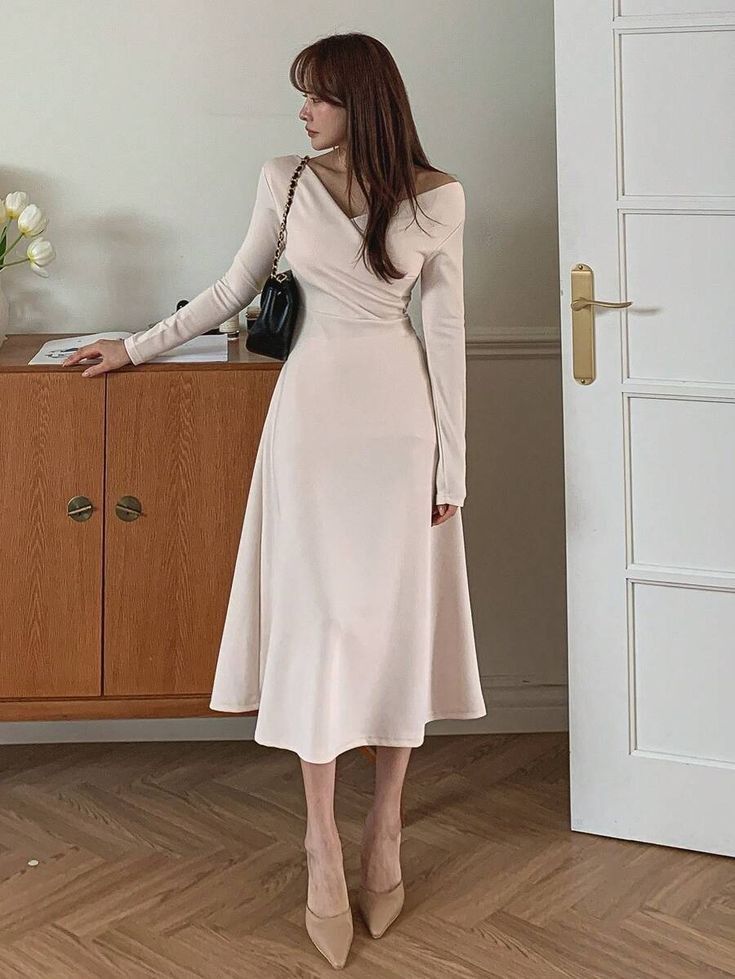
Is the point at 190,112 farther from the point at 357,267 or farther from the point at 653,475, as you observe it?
the point at 653,475

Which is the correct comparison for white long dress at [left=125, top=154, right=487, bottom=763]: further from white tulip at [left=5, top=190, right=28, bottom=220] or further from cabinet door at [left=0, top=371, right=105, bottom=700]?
white tulip at [left=5, top=190, right=28, bottom=220]

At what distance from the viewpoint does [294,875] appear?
2.38 m

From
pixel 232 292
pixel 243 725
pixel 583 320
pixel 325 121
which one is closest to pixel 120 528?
Result: pixel 232 292

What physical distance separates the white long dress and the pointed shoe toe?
1.05 ft

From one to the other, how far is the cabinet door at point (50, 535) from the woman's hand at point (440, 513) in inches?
29.4

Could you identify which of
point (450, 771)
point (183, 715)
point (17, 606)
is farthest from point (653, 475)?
point (17, 606)

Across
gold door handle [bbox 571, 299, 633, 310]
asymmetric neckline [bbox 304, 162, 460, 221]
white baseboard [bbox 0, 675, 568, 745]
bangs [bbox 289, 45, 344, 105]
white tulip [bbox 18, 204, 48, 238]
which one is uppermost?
bangs [bbox 289, 45, 344, 105]

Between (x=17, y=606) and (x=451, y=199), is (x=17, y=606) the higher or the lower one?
the lower one

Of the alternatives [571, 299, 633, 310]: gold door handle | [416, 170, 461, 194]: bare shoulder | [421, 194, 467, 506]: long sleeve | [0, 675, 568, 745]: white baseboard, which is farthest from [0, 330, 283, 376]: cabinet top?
[0, 675, 568, 745]: white baseboard

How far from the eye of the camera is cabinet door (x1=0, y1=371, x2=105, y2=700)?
7.83 ft

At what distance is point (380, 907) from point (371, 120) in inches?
57.6

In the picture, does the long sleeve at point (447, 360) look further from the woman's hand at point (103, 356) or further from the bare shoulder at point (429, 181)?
the woman's hand at point (103, 356)

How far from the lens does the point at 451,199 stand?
6.73 ft

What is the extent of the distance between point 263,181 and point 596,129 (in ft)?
2.36
